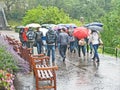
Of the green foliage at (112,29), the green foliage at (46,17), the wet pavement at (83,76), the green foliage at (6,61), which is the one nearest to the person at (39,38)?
the wet pavement at (83,76)

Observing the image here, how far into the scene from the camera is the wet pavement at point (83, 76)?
12.4 m

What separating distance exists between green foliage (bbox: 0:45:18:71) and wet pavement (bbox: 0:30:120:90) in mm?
1047

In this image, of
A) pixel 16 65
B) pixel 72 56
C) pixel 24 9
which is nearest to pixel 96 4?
pixel 24 9

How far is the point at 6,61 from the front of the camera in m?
11.0

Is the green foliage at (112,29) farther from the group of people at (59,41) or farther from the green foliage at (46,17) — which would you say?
the group of people at (59,41)

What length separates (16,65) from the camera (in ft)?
37.1

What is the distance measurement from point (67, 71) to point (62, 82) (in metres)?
2.35

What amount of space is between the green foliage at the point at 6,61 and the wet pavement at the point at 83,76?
1.05m

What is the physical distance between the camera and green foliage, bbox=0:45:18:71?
10789 millimetres

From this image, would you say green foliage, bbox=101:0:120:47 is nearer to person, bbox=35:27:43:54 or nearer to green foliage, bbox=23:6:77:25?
green foliage, bbox=23:6:77:25

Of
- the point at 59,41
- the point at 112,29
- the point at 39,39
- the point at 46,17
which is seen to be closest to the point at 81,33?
the point at 59,41

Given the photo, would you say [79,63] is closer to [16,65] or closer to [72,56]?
[72,56]

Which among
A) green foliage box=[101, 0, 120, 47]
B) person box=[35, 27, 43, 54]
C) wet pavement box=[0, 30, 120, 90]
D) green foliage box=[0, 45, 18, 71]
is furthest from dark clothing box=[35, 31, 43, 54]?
green foliage box=[101, 0, 120, 47]

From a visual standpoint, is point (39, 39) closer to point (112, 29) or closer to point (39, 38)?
point (39, 38)
